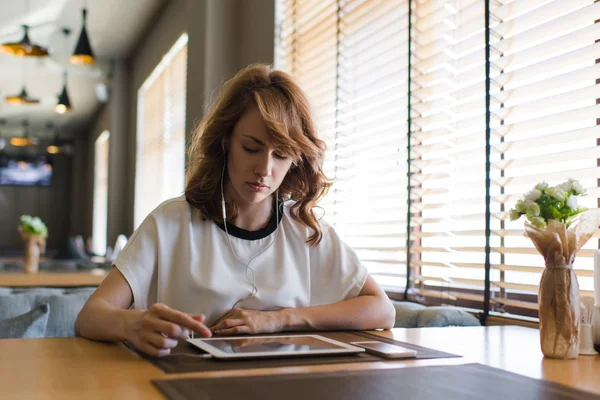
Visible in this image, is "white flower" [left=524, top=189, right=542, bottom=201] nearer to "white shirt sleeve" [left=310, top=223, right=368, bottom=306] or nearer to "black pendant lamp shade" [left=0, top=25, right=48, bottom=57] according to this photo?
"white shirt sleeve" [left=310, top=223, right=368, bottom=306]

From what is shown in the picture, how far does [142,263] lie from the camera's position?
5.63 ft

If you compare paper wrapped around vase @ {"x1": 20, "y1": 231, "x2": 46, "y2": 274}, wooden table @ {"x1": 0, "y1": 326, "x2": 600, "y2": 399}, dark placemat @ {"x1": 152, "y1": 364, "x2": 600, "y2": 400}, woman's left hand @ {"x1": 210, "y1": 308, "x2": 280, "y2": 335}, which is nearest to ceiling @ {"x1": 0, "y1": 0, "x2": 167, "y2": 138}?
paper wrapped around vase @ {"x1": 20, "y1": 231, "x2": 46, "y2": 274}

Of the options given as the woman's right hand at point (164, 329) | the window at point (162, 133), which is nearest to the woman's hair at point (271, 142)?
the woman's right hand at point (164, 329)

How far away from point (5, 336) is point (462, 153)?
1648 mm

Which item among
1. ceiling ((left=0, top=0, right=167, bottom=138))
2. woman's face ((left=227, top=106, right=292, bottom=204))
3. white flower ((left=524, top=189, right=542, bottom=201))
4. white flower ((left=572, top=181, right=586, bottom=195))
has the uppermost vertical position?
ceiling ((left=0, top=0, right=167, bottom=138))

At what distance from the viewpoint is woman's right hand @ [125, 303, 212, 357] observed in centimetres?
118

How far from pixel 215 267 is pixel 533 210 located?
2.71ft

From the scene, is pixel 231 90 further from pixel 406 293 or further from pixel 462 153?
pixel 406 293

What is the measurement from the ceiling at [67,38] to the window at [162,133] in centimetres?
69

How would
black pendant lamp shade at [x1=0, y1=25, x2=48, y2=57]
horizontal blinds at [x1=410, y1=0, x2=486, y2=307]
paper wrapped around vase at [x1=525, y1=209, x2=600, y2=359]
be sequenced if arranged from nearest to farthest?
1. paper wrapped around vase at [x1=525, y1=209, x2=600, y2=359]
2. horizontal blinds at [x1=410, y1=0, x2=486, y2=307]
3. black pendant lamp shade at [x1=0, y1=25, x2=48, y2=57]

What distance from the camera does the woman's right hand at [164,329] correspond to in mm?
1177

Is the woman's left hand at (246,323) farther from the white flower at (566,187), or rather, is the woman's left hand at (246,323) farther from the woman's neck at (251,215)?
the white flower at (566,187)

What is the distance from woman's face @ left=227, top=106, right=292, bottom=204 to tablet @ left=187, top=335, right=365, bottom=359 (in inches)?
19.1

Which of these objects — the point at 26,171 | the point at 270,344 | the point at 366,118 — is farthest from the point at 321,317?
the point at 26,171
